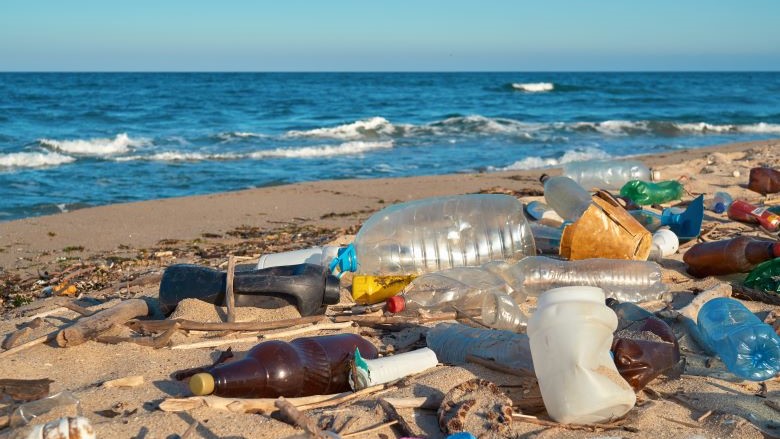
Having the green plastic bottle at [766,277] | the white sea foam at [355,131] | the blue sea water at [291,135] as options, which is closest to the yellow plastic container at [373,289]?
the green plastic bottle at [766,277]

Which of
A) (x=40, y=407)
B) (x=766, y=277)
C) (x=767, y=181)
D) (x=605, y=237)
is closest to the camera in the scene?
(x=40, y=407)

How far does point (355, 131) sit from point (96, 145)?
20.2ft

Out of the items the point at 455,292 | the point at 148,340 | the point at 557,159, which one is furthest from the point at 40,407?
the point at 557,159

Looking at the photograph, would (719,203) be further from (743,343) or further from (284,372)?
(284,372)

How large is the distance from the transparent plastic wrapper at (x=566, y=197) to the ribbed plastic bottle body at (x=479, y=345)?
2.00 metres

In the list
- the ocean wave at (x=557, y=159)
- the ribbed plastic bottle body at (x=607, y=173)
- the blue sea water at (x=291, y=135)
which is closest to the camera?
the ribbed plastic bottle body at (x=607, y=173)

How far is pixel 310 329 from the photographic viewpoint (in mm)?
3213

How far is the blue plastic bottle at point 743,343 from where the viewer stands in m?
2.79

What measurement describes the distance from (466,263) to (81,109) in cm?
2063

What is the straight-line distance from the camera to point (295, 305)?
3.43 metres

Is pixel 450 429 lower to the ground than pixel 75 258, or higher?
higher

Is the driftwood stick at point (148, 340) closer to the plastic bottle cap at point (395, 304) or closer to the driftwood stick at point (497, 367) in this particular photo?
the plastic bottle cap at point (395, 304)

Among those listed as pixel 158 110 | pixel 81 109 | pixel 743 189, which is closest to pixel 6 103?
pixel 81 109

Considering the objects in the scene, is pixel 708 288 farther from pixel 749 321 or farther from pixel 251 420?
pixel 251 420
